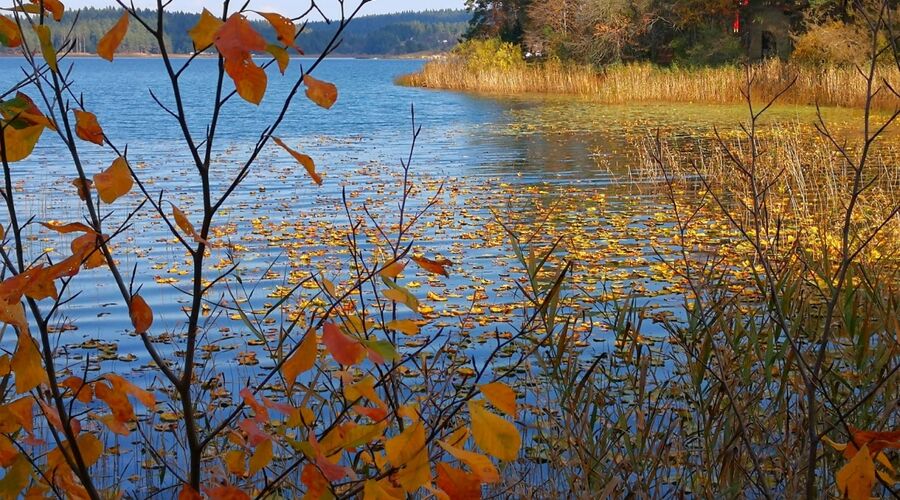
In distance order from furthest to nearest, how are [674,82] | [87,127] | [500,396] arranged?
1. [674,82]
2. [87,127]
3. [500,396]

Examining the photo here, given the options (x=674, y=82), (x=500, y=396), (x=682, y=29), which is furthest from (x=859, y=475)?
(x=682, y=29)

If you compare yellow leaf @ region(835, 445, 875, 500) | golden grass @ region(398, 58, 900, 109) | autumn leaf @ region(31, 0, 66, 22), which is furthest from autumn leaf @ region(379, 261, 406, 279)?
golden grass @ region(398, 58, 900, 109)

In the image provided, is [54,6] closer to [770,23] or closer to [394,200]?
[394,200]

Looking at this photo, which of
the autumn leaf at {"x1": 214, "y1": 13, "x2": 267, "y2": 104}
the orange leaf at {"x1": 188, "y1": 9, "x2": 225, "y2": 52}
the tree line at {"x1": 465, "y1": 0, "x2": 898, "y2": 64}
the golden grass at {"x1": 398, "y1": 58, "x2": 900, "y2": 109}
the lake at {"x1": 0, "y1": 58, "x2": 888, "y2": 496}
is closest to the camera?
the autumn leaf at {"x1": 214, "y1": 13, "x2": 267, "y2": 104}

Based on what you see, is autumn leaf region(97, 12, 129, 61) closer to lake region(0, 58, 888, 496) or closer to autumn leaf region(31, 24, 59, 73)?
autumn leaf region(31, 24, 59, 73)

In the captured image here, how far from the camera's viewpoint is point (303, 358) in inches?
53.1

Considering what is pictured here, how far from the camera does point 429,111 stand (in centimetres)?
2633

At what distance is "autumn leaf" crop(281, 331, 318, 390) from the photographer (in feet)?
4.35

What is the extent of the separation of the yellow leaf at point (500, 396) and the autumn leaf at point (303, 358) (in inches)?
9.3

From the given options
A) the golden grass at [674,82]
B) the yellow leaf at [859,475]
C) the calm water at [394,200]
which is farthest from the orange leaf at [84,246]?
the golden grass at [674,82]

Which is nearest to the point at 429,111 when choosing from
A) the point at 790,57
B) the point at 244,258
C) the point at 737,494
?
the point at 790,57

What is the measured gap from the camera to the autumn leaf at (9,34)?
149 cm

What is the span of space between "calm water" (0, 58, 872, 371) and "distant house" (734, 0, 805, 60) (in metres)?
6.32

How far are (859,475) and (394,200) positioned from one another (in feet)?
30.0
